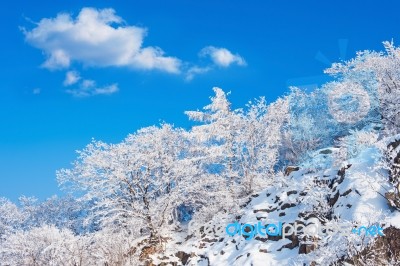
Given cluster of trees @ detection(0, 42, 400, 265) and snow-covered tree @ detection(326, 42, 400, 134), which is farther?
snow-covered tree @ detection(326, 42, 400, 134)

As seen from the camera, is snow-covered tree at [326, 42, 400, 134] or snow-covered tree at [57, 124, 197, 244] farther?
snow-covered tree at [326, 42, 400, 134]

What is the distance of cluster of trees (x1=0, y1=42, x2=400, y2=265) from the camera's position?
27.2m

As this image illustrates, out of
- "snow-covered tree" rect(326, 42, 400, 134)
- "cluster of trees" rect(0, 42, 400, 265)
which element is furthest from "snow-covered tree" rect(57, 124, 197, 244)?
"snow-covered tree" rect(326, 42, 400, 134)

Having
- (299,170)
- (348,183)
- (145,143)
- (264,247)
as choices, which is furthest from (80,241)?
(348,183)

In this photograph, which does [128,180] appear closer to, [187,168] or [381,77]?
[187,168]

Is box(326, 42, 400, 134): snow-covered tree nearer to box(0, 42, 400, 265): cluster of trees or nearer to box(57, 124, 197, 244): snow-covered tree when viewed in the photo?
box(0, 42, 400, 265): cluster of trees

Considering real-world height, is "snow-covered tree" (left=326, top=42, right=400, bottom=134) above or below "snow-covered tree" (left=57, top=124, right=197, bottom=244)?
above

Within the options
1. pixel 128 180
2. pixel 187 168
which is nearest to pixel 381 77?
pixel 187 168

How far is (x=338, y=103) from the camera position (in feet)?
135

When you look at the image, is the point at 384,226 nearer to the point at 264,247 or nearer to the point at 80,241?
the point at 264,247

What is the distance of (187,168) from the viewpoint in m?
31.0

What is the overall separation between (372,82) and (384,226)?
25.6 m

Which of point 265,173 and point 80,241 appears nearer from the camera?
point 80,241

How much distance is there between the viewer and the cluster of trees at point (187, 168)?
2716cm
